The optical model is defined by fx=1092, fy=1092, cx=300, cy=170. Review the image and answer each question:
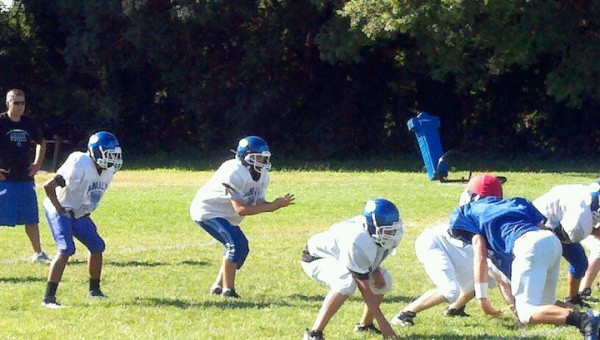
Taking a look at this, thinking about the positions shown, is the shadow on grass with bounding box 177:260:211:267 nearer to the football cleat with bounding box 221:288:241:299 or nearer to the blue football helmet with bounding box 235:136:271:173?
the football cleat with bounding box 221:288:241:299

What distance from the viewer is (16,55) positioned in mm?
31188

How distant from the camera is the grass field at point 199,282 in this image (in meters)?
7.39

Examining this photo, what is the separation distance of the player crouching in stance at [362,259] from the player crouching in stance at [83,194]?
2.18 metres

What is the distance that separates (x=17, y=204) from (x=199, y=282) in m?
2.52

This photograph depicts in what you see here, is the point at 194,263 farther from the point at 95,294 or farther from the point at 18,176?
the point at 95,294

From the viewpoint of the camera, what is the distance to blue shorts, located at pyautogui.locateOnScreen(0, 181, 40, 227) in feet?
36.1

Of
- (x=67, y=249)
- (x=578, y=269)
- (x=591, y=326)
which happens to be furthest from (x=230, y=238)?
(x=591, y=326)

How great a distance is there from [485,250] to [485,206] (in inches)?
10.9

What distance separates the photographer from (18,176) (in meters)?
11.2

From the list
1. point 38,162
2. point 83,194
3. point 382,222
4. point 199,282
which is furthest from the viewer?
point 38,162

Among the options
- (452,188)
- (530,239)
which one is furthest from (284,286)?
(452,188)

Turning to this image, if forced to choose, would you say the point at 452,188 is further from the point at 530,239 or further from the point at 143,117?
the point at 143,117

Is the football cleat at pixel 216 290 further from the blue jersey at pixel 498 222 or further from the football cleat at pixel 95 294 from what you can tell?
the blue jersey at pixel 498 222

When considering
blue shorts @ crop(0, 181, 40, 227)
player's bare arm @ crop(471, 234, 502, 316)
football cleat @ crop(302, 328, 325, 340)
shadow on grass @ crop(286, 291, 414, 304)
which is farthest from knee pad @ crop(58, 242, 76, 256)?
player's bare arm @ crop(471, 234, 502, 316)
